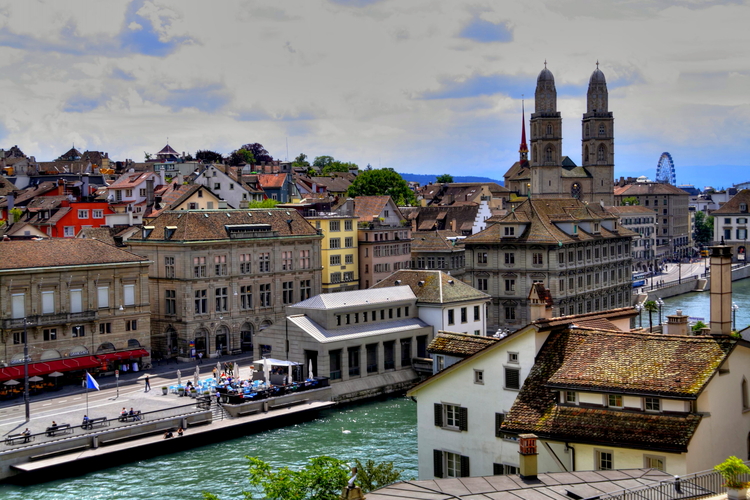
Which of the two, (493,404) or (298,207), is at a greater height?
(298,207)

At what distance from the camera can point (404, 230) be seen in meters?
120

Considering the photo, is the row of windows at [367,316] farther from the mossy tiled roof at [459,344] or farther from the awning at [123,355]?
the mossy tiled roof at [459,344]

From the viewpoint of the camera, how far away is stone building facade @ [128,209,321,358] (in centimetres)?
8969

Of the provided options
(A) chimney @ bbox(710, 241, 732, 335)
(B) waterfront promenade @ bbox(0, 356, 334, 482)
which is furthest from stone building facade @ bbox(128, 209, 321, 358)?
(A) chimney @ bbox(710, 241, 732, 335)

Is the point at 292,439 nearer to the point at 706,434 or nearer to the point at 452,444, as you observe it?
the point at 452,444

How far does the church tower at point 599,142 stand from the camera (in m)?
180

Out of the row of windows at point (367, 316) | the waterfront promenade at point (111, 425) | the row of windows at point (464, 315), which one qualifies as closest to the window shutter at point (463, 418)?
the waterfront promenade at point (111, 425)

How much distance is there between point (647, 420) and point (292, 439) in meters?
36.1

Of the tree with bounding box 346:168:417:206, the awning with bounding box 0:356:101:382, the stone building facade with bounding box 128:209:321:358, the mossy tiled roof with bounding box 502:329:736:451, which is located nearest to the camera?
the mossy tiled roof with bounding box 502:329:736:451

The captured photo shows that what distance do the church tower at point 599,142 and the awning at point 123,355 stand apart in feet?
376

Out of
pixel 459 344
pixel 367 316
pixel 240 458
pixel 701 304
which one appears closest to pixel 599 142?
pixel 701 304

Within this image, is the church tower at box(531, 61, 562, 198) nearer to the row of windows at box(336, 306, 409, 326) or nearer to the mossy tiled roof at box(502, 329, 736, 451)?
the row of windows at box(336, 306, 409, 326)

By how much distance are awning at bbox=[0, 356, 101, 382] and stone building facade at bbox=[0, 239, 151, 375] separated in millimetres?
144

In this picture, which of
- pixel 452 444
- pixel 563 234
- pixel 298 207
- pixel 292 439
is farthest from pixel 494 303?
pixel 452 444
